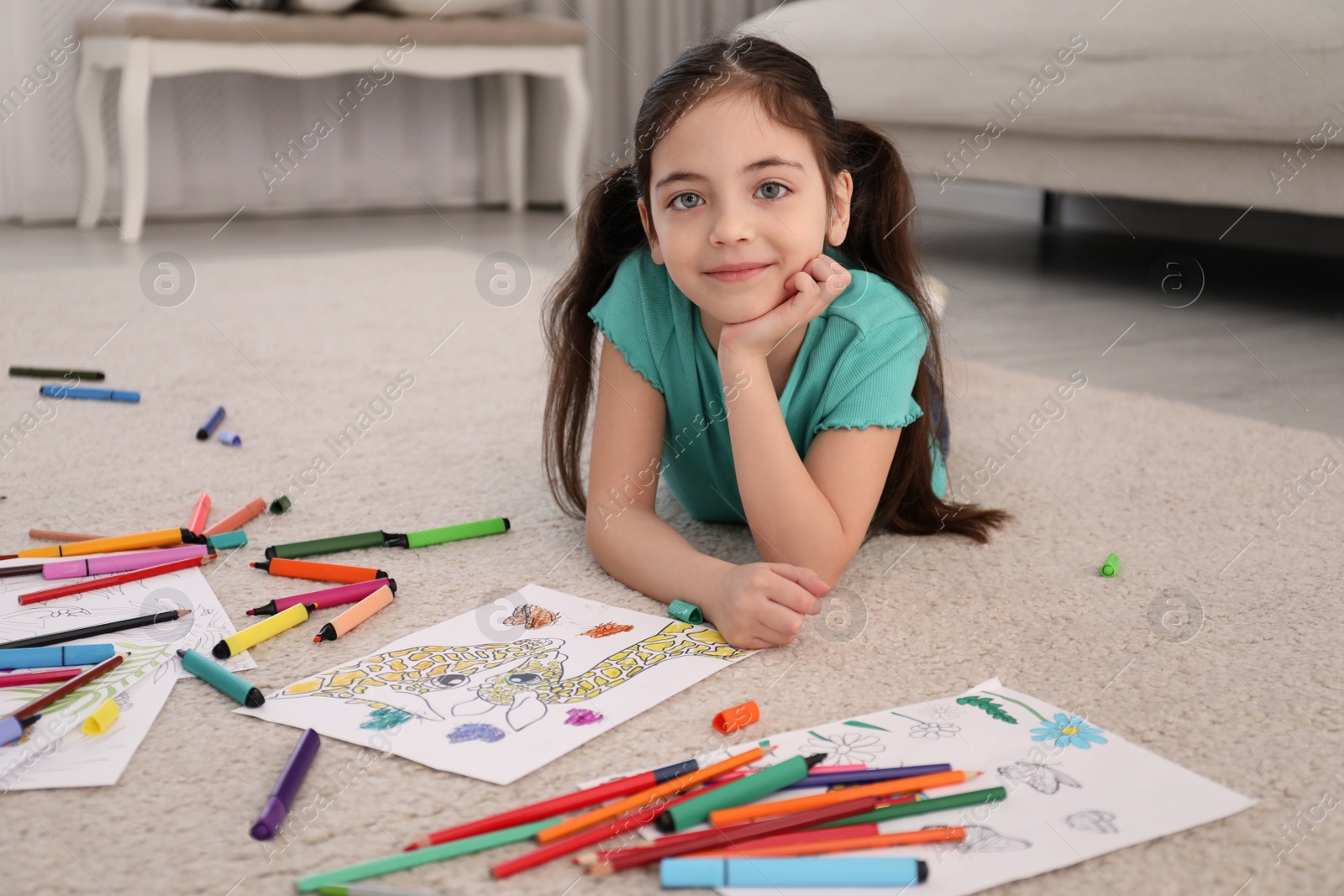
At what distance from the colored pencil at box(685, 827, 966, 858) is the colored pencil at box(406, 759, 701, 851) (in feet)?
0.20

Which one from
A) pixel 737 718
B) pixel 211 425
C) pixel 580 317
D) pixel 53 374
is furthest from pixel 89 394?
pixel 737 718

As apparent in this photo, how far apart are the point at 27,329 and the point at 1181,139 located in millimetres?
1912

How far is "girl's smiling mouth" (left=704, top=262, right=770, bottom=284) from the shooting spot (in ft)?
3.05

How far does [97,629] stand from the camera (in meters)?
0.86

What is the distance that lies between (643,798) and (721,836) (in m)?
0.05

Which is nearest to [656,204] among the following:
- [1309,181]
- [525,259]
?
[1309,181]

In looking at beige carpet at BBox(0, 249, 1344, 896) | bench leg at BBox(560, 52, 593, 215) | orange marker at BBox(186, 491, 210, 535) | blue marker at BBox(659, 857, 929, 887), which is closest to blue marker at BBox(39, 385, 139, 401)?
beige carpet at BBox(0, 249, 1344, 896)

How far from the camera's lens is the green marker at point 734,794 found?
0.63 m

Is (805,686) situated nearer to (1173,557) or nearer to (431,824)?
(431,824)

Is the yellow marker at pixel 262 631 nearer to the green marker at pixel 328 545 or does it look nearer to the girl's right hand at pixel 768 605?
the green marker at pixel 328 545

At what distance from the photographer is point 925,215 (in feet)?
12.7

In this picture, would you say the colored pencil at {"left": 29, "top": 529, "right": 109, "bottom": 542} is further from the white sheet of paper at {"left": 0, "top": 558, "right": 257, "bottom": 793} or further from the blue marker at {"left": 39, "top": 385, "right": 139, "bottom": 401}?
the blue marker at {"left": 39, "top": 385, "right": 139, "bottom": 401}

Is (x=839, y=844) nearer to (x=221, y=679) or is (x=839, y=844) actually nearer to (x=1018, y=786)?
(x=1018, y=786)

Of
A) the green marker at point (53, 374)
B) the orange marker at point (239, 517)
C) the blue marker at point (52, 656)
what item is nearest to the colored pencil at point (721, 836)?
the blue marker at point (52, 656)
